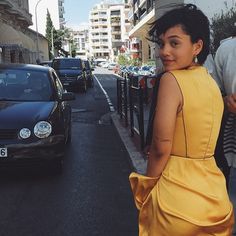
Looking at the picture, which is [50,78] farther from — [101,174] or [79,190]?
[79,190]

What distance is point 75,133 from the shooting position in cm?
1114

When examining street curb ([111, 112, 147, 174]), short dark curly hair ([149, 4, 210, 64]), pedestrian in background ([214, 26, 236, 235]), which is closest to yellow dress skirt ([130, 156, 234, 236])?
short dark curly hair ([149, 4, 210, 64])

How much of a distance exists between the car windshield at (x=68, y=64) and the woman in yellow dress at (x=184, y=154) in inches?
1059

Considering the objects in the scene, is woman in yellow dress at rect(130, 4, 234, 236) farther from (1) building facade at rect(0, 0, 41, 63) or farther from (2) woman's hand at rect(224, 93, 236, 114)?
(1) building facade at rect(0, 0, 41, 63)

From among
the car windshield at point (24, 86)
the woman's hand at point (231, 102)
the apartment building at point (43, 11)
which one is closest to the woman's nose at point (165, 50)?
the woman's hand at point (231, 102)

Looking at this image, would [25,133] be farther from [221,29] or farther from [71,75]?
[71,75]

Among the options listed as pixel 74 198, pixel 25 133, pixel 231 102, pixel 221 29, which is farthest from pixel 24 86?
pixel 221 29

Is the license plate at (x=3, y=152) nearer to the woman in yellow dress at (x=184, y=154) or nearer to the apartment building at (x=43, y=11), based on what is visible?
the woman in yellow dress at (x=184, y=154)

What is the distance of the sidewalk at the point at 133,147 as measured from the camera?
691 centimetres

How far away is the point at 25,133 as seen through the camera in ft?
20.3

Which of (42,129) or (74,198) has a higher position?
(42,129)

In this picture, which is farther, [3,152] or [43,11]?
[43,11]

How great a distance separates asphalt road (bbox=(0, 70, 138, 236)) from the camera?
4616mm

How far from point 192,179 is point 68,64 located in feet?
91.3
